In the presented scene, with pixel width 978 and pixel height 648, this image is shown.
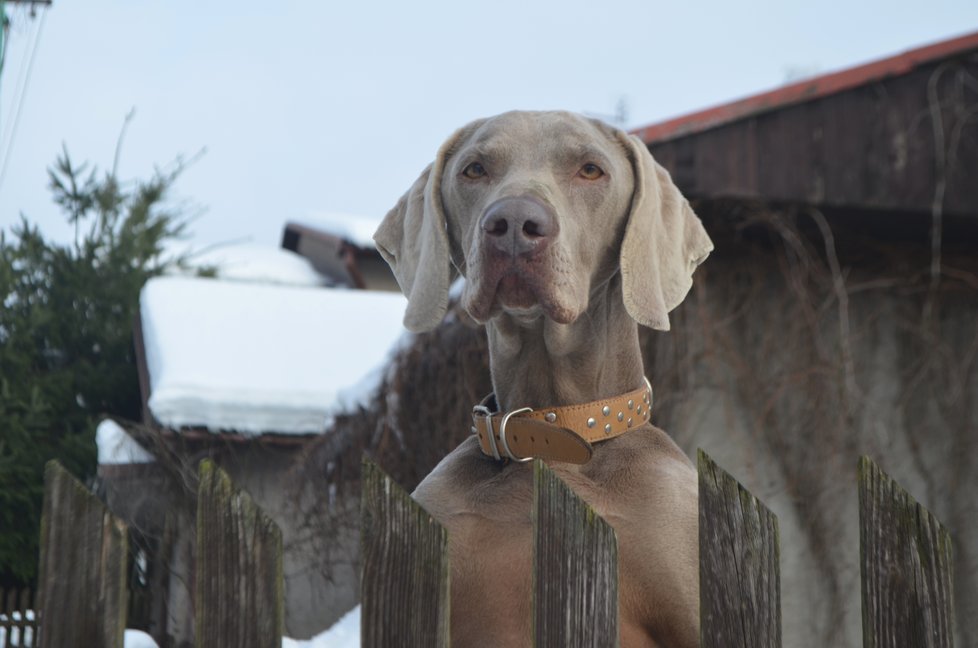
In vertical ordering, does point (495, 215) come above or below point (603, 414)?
above

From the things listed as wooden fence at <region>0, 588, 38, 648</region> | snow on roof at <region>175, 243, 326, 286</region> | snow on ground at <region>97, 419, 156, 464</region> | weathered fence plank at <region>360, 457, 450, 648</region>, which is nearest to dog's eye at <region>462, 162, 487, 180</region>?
weathered fence plank at <region>360, 457, 450, 648</region>

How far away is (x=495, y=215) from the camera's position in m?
2.45

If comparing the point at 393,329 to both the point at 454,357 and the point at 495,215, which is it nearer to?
the point at 454,357

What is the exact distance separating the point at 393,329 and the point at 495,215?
8332mm

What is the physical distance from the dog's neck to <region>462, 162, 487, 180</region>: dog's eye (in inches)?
13.0

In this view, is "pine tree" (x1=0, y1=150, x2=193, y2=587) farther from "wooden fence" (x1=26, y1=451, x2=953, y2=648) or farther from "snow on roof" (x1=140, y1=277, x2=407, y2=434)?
"wooden fence" (x1=26, y1=451, x2=953, y2=648)

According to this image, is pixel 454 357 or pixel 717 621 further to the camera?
pixel 454 357

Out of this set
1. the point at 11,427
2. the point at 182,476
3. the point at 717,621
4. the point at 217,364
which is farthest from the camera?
the point at 11,427

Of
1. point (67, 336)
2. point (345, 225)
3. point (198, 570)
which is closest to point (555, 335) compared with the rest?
point (198, 570)

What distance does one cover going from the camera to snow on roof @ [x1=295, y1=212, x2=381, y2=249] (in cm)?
1647

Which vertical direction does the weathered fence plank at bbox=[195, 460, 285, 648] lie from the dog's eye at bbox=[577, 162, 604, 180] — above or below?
below

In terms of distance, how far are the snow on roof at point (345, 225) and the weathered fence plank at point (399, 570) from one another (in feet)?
43.8

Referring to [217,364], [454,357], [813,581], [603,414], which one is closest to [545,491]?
[603,414]

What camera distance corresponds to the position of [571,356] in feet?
8.77
